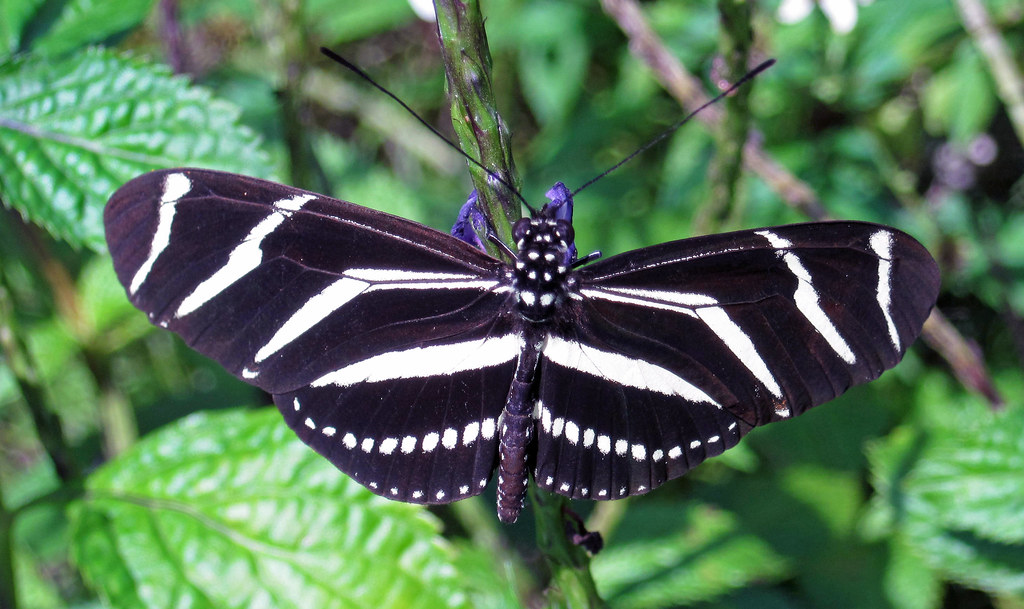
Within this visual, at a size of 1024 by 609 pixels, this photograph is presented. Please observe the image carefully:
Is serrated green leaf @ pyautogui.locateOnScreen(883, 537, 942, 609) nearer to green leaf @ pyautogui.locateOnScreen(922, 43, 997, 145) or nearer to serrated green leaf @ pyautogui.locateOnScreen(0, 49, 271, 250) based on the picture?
green leaf @ pyautogui.locateOnScreen(922, 43, 997, 145)

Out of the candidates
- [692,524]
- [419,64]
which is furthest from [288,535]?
[419,64]

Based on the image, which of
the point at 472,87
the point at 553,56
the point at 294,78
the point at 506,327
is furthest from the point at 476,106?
the point at 553,56

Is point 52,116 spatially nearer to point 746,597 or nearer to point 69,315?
point 69,315

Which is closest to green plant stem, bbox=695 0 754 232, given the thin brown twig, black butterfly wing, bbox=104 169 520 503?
the thin brown twig

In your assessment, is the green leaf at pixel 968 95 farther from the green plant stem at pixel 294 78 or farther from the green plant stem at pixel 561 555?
the green plant stem at pixel 561 555

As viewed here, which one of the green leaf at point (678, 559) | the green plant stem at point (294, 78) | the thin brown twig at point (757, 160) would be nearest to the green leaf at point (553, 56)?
the thin brown twig at point (757, 160)
